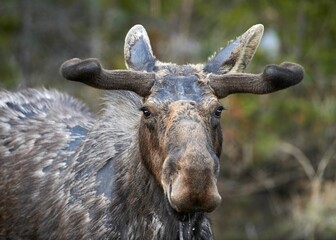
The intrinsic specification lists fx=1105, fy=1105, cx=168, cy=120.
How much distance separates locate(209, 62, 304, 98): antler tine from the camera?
7066mm

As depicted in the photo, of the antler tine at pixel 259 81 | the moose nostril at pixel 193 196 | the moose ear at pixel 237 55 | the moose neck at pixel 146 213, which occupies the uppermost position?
the moose ear at pixel 237 55

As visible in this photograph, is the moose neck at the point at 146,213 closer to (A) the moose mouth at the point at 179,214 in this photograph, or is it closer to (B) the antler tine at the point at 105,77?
(A) the moose mouth at the point at 179,214

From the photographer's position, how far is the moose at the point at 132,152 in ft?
21.8

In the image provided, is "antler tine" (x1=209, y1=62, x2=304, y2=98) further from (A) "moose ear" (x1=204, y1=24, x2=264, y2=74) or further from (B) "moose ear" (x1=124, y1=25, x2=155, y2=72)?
(B) "moose ear" (x1=124, y1=25, x2=155, y2=72)

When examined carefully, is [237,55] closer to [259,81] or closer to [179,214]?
[259,81]

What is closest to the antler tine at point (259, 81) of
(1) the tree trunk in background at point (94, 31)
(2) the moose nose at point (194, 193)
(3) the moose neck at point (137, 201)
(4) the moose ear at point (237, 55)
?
(4) the moose ear at point (237, 55)

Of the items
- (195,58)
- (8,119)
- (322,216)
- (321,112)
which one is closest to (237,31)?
(195,58)

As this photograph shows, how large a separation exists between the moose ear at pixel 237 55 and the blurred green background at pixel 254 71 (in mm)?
4970

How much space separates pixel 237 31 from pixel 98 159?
26.4 ft

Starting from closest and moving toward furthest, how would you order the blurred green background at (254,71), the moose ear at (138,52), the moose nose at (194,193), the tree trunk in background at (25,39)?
the moose nose at (194,193), the moose ear at (138,52), the blurred green background at (254,71), the tree trunk in background at (25,39)

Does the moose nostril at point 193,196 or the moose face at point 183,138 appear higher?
the moose face at point 183,138

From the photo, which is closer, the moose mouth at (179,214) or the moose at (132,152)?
the moose at (132,152)

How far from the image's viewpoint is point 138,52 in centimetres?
766

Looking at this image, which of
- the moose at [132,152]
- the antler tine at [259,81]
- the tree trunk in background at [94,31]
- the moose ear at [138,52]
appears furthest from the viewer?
the tree trunk in background at [94,31]
